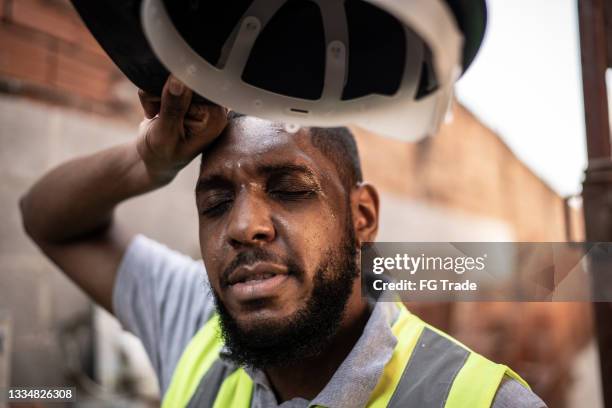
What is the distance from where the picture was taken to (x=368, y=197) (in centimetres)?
98

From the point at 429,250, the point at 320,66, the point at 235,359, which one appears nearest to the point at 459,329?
the point at 429,250

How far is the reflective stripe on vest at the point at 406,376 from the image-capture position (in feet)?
2.57

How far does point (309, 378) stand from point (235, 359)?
13cm

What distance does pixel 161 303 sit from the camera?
3.78 feet

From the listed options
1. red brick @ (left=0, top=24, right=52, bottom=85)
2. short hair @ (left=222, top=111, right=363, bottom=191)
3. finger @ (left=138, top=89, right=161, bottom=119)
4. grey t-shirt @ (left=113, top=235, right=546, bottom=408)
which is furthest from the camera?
red brick @ (left=0, top=24, right=52, bottom=85)

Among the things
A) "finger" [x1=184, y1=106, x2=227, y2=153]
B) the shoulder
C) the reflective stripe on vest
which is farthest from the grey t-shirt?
the shoulder

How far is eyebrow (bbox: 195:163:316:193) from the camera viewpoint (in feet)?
2.75

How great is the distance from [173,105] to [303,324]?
367 millimetres

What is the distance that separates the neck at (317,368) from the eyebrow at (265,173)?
8.8 inches

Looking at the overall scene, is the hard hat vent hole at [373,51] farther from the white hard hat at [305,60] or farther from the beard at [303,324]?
the beard at [303,324]

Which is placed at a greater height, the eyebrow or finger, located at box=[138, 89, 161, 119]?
finger, located at box=[138, 89, 161, 119]

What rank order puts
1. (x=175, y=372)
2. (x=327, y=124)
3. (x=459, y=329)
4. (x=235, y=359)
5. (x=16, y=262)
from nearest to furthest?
(x=327, y=124), (x=235, y=359), (x=175, y=372), (x=16, y=262), (x=459, y=329)

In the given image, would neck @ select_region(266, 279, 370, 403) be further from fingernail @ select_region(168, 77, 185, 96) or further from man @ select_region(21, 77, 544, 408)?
fingernail @ select_region(168, 77, 185, 96)

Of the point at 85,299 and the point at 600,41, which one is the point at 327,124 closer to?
the point at 600,41
